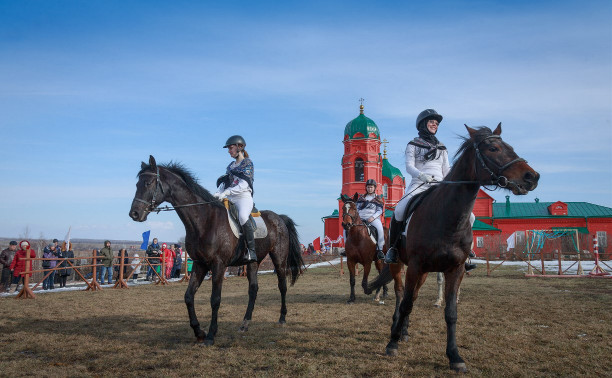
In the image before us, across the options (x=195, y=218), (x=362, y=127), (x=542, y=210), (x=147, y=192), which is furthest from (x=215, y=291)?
(x=542, y=210)

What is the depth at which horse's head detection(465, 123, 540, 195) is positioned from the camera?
4.62m

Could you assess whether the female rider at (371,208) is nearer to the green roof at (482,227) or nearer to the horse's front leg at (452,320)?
the horse's front leg at (452,320)

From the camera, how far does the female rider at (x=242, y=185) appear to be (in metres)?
7.55

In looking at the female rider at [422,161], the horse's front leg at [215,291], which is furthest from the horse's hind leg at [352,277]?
the horse's front leg at [215,291]

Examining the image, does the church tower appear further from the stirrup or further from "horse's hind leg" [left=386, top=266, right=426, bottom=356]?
"horse's hind leg" [left=386, top=266, right=426, bottom=356]

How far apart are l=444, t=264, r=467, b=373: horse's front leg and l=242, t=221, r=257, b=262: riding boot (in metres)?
3.47

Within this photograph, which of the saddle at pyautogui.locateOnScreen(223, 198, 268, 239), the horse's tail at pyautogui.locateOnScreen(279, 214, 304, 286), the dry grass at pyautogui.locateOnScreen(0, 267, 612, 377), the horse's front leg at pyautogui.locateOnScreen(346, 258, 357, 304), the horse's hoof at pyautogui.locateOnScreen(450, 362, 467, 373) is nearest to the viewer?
the horse's hoof at pyautogui.locateOnScreen(450, 362, 467, 373)

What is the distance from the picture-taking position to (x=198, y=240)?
22.4ft

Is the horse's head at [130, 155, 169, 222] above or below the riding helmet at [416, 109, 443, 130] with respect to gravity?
below

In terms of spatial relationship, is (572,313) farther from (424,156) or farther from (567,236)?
(567,236)

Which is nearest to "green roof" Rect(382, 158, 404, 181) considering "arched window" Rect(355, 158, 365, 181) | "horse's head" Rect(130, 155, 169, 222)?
"arched window" Rect(355, 158, 365, 181)

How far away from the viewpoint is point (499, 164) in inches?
193

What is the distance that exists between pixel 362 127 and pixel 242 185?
4635 centimetres

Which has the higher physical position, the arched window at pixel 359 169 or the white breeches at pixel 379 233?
the arched window at pixel 359 169
